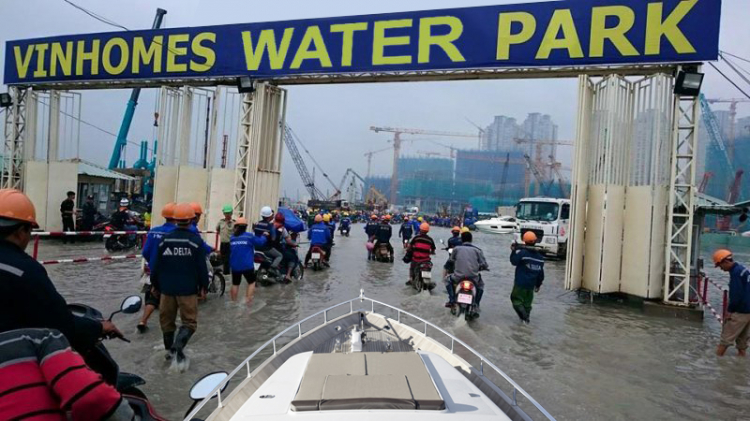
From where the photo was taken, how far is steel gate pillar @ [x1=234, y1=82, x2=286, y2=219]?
13586mm

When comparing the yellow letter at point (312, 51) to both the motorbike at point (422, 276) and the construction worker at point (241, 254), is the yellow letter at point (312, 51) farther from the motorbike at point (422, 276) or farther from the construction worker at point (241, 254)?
the construction worker at point (241, 254)

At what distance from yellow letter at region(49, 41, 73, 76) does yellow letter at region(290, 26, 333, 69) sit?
25.2 ft

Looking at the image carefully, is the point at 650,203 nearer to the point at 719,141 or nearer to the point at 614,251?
the point at 614,251

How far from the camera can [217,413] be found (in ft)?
8.93

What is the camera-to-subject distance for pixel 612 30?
34.0ft

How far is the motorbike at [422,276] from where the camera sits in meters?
10.7

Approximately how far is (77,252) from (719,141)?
66.7m

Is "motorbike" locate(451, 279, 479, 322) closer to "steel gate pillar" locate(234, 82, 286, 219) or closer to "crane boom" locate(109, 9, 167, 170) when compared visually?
"steel gate pillar" locate(234, 82, 286, 219)

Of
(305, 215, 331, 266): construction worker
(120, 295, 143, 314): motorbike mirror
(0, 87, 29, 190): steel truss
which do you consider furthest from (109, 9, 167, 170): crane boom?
(120, 295, 143, 314): motorbike mirror

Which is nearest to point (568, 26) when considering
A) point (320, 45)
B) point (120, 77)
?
point (320, 45)

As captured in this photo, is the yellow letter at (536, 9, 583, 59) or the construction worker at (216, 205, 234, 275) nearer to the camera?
the construction worker at (216, 205, 234, 275)

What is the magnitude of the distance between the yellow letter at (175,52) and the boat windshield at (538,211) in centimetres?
1512

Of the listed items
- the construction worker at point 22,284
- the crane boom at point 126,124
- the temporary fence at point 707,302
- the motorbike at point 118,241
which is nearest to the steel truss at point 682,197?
the temporary fence at point 707,302

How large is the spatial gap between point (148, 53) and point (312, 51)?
202 inches
